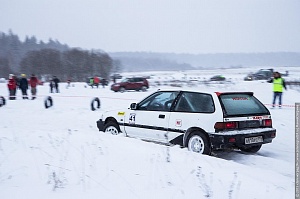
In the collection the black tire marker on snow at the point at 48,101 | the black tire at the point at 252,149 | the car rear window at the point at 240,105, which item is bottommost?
the black tire at the point at 252,149

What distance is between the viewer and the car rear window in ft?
21.7

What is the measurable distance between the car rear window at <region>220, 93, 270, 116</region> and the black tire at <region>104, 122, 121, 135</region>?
2695mm

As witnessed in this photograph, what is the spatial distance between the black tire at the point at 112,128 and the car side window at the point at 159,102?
0.80 m

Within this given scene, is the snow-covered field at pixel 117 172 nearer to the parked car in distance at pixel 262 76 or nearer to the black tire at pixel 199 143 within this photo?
the black tire at pixel 199 143

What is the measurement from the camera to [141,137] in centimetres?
762

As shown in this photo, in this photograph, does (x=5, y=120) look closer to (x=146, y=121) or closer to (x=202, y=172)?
(x=146, y=121)

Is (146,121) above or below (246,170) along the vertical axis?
above

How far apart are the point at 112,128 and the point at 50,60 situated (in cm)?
6840

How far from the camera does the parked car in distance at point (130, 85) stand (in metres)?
29.3

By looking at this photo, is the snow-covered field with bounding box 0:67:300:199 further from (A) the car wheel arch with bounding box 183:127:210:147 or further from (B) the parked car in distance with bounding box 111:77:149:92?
(B) the parked car in distance with bounding box 111:77:149:92

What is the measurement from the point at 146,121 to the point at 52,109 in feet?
29.7

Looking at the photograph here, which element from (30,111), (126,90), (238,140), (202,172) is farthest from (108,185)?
(126,90)

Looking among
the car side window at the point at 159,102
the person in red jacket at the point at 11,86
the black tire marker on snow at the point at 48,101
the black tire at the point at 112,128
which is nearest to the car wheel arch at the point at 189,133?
the car side window at the point at 159,102

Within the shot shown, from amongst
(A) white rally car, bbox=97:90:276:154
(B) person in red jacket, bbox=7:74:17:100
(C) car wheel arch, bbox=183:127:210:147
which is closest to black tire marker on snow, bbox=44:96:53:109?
(B) person in red jacket, bbox=7:74:17:100
